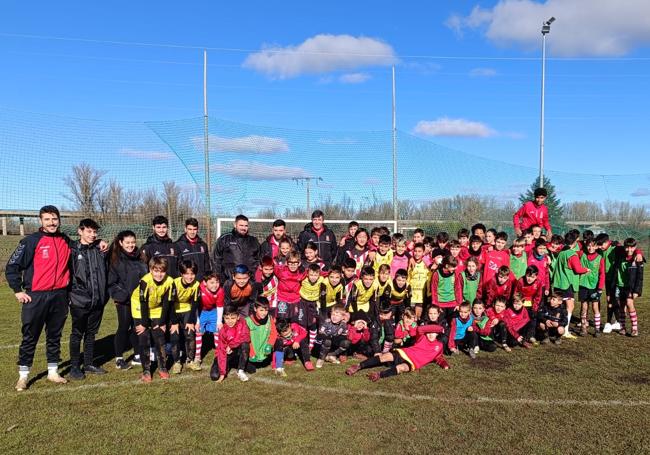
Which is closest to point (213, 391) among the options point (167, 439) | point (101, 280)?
point (167, 439)

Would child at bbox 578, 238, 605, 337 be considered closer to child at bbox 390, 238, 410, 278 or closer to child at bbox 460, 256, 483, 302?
child at bbox 460, 256, 483, 302

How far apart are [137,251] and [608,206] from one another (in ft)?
59.3

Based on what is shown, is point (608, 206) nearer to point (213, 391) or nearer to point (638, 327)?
point (638, 327)

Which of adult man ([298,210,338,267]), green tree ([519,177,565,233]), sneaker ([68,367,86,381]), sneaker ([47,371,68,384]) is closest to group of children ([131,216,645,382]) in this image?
adult man ([298,210,338,267])

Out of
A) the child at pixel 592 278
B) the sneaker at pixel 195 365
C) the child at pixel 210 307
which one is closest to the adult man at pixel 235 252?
Result: the child at pixel 210 307

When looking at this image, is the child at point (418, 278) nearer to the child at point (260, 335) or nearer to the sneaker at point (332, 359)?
the sneaker at point (332, 359)

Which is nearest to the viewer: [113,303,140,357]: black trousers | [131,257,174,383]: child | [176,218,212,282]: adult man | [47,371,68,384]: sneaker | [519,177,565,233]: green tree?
[47,371,68,384]: sneaker

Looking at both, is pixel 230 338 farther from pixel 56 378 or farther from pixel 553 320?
pixel 553 320

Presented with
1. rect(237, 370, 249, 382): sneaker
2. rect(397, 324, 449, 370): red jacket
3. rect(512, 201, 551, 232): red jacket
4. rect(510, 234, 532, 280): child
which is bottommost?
rect(237, 370, 249, 382): sneaker

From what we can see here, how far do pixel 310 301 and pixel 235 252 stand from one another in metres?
1.34

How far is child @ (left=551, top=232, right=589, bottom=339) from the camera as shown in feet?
24.5

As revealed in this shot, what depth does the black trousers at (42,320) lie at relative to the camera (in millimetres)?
4777

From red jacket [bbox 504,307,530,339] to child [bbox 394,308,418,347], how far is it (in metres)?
1.50

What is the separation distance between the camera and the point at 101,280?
5.29 metres
